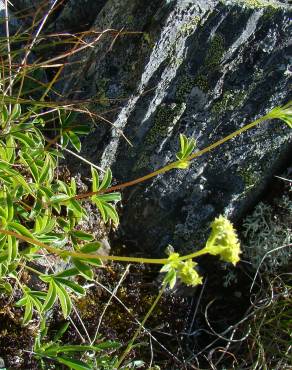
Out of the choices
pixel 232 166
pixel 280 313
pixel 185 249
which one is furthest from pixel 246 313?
pixel 232 166

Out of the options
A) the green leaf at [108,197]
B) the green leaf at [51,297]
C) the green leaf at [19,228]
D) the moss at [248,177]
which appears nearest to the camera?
the green leaf at [19,228]

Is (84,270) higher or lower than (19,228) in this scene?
lower

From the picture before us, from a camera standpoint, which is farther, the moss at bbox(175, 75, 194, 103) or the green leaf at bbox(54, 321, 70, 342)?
the moss at bbox(175, 75, 194, 103)

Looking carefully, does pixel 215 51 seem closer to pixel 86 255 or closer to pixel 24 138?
pixel 24 138

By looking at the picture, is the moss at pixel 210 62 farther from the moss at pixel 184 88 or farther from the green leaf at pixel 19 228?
the green leaf at pixel 19 228

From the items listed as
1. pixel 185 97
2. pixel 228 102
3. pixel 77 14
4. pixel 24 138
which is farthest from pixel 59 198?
pixel 77 14

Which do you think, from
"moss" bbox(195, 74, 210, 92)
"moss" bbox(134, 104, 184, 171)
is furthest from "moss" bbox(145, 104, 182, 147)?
"moss" bbox(195, 74, 210, 92)

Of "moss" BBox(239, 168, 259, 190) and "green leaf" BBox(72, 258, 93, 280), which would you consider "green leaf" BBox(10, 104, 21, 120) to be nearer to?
"green leaf" BBox(72, 258, 93, 280)

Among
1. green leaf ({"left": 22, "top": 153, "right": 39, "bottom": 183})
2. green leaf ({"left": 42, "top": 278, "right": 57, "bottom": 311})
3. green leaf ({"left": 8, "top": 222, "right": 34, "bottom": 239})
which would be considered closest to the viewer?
green leaf ({"left": 8, "top": 222, "right": 34, "bottom": 239})

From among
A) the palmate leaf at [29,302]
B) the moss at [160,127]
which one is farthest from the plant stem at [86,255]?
the moss at [160,127]
